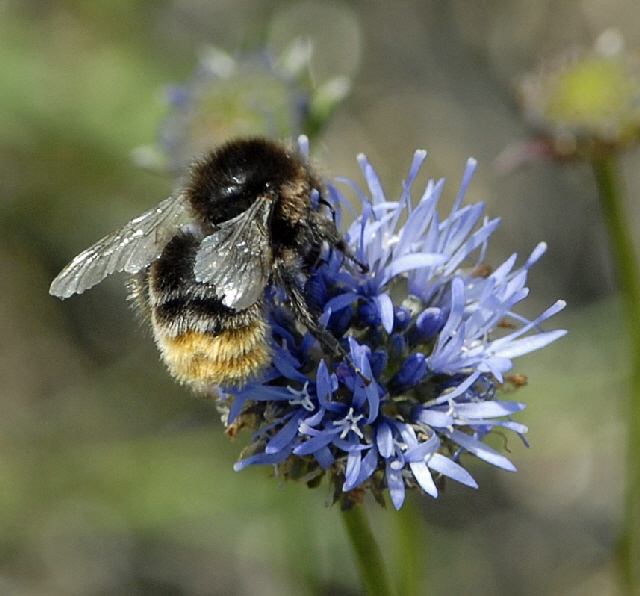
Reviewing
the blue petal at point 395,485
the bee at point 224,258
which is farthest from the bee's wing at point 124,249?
the blue petal at point 395,485

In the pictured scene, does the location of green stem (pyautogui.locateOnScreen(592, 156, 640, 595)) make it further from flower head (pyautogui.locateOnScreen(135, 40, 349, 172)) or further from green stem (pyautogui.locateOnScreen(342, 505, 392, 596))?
green stem (pyautogui.locateOnScreen(342, 505, 392, 596))

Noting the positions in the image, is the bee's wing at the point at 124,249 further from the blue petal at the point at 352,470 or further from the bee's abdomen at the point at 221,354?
the blue petal at the point at 352,470

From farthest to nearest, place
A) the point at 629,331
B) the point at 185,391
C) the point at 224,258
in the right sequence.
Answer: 1. the point at 185,391
2. the point at 629,331
3. the point at 224,258

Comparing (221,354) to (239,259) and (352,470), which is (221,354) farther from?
(352,470)

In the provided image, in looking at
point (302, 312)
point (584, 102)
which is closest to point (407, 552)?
point (302, 312)

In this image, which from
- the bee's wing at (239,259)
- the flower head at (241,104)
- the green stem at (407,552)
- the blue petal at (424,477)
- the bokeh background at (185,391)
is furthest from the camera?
the bokeh background at (185,391)

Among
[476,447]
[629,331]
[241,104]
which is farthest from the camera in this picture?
[241,104]

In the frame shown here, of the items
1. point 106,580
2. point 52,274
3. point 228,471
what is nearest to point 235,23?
point 52,274
